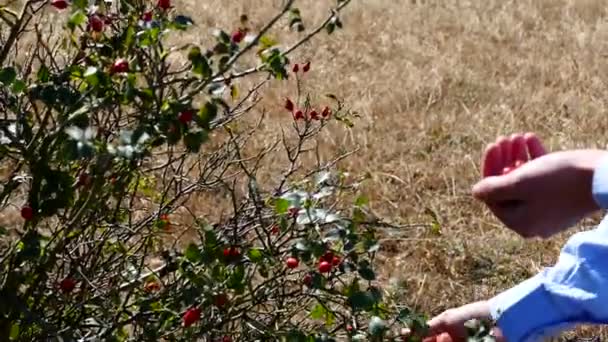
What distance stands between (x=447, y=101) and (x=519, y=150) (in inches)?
125

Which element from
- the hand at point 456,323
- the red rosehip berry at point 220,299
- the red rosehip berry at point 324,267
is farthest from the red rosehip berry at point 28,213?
the hand at point 456,323

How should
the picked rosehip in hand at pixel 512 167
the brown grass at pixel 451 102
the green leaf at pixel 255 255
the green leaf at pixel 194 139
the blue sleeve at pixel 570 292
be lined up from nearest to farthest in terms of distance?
the blue sleeve at pixel 570 292 → the picked rosehip in hand at pixel 512 167 → the green leaf at pixel 194 139 → the green leaf at pixel 255 255 → the brown grass at pixel 451 102

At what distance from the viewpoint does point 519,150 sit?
3.83 feet

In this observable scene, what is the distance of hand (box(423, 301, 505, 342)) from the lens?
1.34 meters

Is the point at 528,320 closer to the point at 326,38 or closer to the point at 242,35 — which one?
the point at 242,35

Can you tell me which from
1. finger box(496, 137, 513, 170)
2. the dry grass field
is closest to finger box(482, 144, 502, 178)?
finger box(496, 137, 513, 170)

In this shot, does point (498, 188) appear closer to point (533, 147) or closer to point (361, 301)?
point (533, 147)

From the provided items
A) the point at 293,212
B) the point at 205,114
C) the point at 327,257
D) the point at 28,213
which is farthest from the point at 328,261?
the point at 28,213

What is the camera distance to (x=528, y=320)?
114 cm

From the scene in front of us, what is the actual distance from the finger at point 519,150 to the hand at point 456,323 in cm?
21

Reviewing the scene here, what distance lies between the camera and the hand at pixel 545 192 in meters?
1.07

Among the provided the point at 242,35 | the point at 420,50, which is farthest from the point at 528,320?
the point at 420,50

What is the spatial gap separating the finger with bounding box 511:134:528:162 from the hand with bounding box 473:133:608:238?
1.2 inches

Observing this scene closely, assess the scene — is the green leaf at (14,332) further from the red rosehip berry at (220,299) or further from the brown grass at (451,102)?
the brown grass at (451,102)
